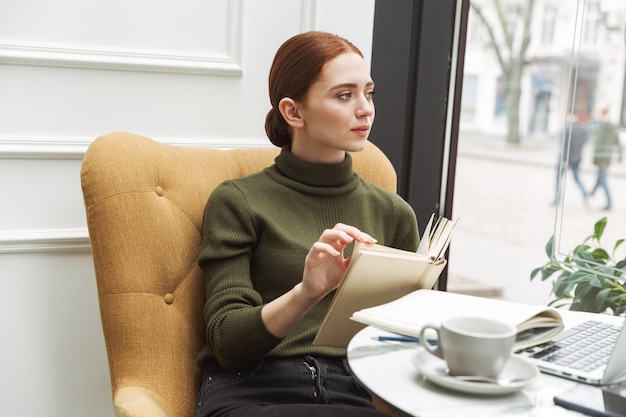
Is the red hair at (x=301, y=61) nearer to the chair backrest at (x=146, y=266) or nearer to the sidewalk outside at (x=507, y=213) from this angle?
the chair backrest at (x=146, y=266)

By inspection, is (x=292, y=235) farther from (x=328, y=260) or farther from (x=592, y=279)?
(x=592, y=279)

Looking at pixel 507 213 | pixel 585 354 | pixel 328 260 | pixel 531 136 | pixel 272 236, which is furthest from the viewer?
pixel 507 213

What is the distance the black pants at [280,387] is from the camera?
1244mm

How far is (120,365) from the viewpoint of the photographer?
1.38m

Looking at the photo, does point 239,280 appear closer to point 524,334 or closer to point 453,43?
point 524,334

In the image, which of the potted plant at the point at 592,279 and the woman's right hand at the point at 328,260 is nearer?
the woman's right hand at the point at 328,260

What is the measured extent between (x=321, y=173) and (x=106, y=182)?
0.40 metres

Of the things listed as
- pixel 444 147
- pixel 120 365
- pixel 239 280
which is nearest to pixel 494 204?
pixel 444 147

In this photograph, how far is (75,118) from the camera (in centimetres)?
164

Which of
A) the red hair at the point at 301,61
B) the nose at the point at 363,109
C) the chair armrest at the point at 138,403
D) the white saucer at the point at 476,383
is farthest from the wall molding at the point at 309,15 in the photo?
the white saucer at the point at 476,383

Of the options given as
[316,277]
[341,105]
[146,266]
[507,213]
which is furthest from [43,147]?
[507,213]

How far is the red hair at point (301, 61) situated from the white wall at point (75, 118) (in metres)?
0.33

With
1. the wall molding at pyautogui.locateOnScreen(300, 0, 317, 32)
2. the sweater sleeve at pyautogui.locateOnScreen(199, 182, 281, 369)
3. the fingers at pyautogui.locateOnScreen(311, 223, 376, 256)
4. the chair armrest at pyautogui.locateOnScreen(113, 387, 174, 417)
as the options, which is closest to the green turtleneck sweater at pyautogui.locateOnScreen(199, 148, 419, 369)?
the sweater sleeve at pyautogui.locateOnScreen(199, 182, 281, 369)

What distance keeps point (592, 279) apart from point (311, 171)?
76 cm
